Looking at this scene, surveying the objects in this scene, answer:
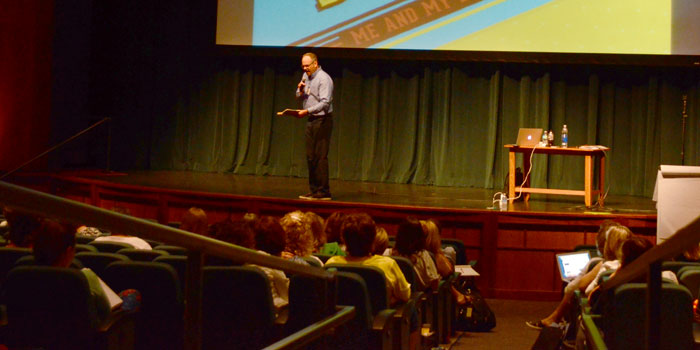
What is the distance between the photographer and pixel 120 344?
2.70 meters

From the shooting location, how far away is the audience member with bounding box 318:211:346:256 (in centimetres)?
469

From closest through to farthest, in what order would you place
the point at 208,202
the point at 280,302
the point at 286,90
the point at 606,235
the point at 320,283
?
the point at 320,283, the point at 280,302, the point at 606,235, the point at 208,202, the point at 286,90

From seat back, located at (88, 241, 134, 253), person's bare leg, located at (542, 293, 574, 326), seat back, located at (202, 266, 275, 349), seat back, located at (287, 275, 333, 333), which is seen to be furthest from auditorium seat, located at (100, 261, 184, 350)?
person's bare leg, located at (542, 293, 574, 326)

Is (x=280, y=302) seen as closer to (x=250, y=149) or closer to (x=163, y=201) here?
(x=163, y=201)

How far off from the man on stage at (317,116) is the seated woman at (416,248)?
3028mm

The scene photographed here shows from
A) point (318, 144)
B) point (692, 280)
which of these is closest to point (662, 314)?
point (692, 280)

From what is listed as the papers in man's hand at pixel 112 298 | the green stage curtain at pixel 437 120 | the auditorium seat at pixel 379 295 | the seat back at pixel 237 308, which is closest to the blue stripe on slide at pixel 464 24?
the green stage curtain at pixel 437 120

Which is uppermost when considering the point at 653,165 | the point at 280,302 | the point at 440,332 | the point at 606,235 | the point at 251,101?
the point at 251,101

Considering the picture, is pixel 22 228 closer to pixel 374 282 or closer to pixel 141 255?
pixel 141 255

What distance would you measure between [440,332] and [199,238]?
11.2 ft

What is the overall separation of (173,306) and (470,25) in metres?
7.71

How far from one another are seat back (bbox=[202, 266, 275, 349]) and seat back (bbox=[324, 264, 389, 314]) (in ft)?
1.85

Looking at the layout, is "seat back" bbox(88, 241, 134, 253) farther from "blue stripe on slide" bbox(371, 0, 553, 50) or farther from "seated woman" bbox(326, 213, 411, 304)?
"blue stripe on slide" bbox(371, 0, 553, 50)

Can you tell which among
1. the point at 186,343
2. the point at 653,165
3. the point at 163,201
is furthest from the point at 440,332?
the point at 653,165
